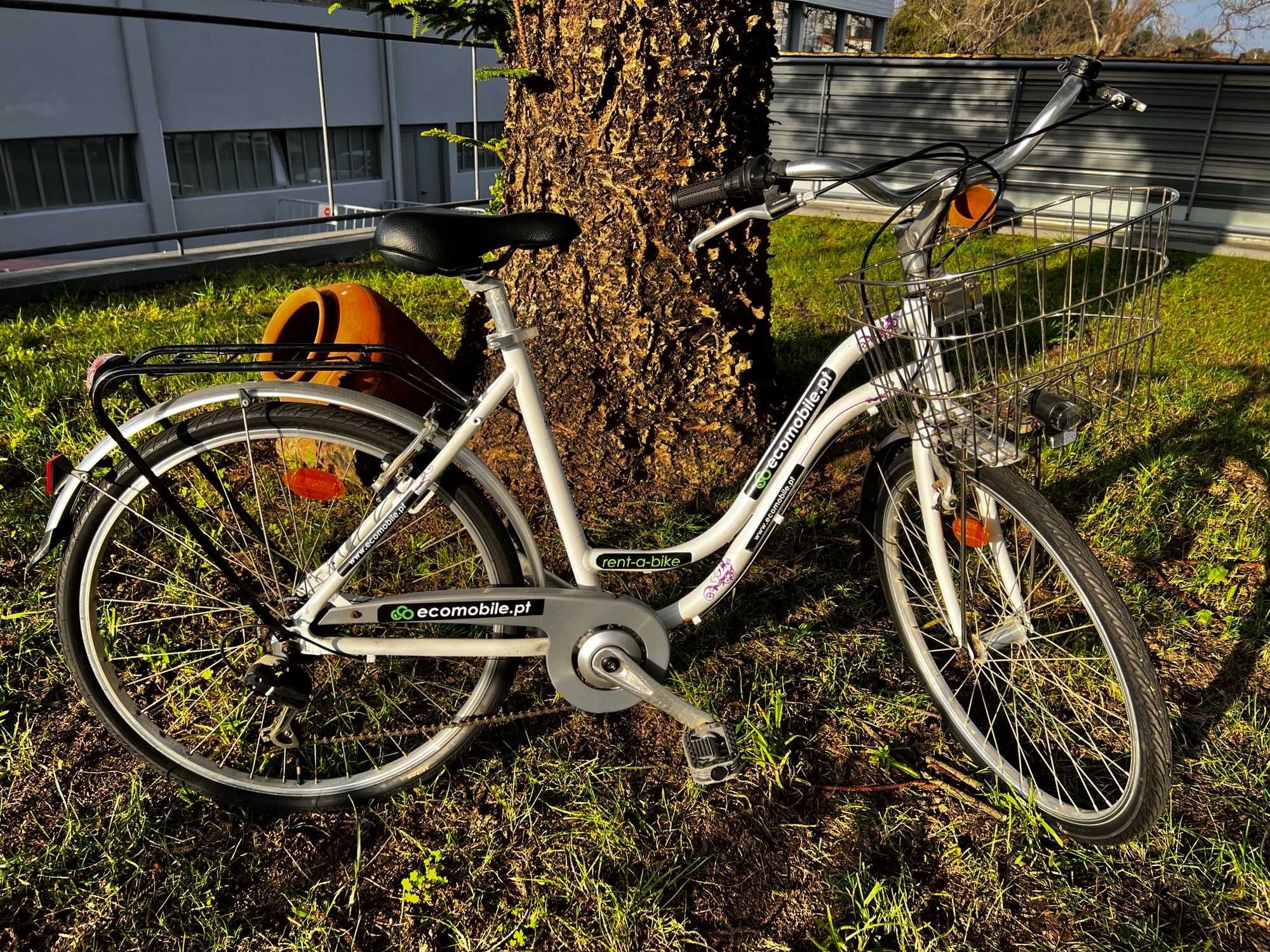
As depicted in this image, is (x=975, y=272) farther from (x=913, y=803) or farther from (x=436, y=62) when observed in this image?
(x=436, y=62)

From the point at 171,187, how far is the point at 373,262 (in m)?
15.2

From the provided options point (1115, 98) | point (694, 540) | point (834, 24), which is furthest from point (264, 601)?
point (834, 24)

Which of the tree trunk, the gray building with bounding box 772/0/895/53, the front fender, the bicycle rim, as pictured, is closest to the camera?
the front fender

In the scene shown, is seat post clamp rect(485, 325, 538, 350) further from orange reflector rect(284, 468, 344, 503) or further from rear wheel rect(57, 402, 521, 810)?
orange reflector rect(284, 468, 344, 503)

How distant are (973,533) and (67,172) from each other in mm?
20030

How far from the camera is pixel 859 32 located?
30.1 meters

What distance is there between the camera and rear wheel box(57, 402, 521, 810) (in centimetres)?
184

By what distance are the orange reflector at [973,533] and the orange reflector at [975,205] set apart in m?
0.65

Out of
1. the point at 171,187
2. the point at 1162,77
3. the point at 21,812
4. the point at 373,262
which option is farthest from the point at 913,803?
the point at 171,187

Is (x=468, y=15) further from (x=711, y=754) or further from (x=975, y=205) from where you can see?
(x=711, y=754)

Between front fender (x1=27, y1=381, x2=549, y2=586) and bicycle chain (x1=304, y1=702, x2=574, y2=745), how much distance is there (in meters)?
0.57

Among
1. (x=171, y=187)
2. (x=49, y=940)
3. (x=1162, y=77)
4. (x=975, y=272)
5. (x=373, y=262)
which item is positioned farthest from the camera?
(x=171, y=187)

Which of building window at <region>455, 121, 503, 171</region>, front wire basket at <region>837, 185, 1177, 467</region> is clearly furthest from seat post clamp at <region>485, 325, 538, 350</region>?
building window at <region>455, 121, 503, 171</region>

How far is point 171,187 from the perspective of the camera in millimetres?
18312
